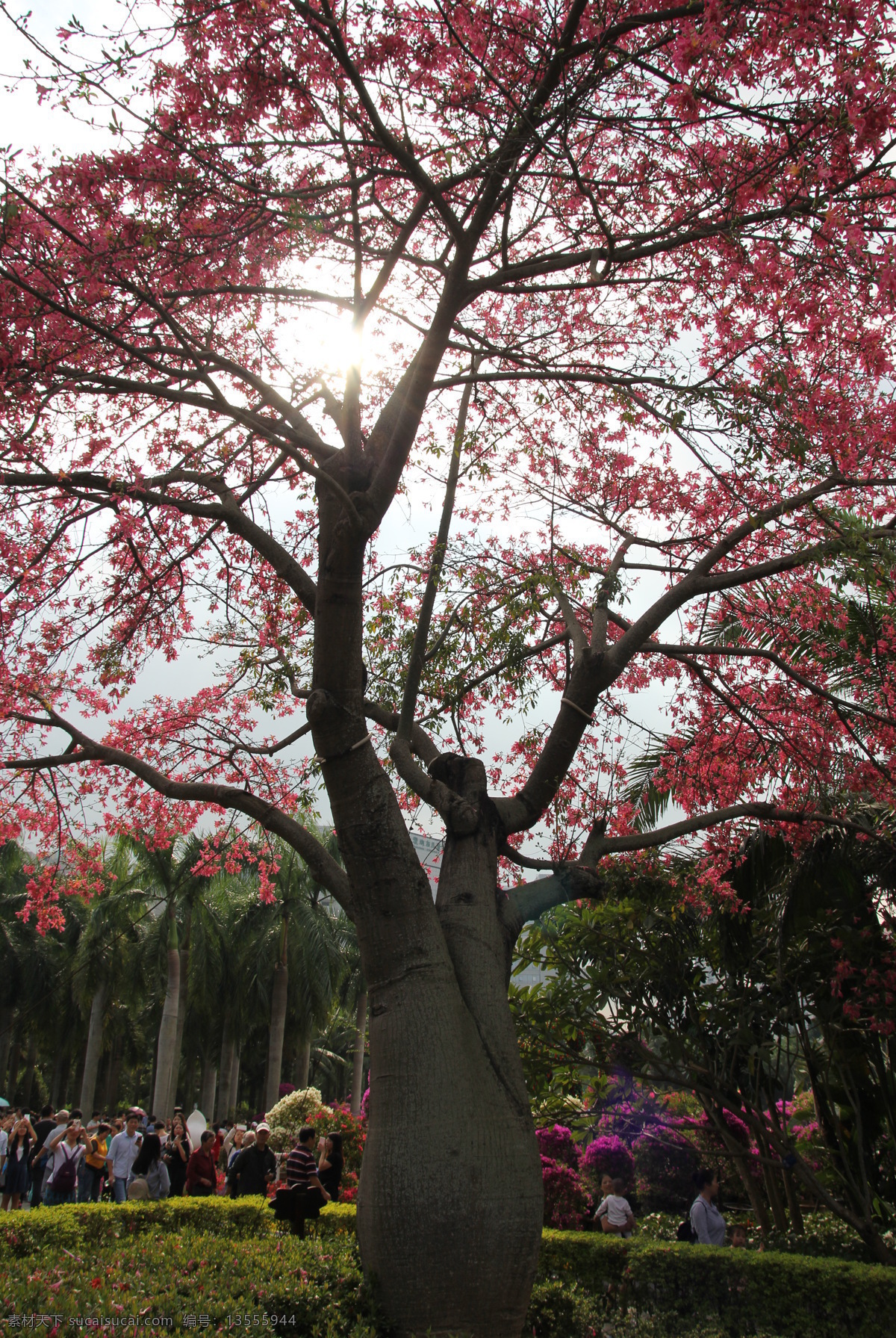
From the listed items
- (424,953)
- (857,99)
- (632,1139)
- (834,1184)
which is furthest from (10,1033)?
(857,99)

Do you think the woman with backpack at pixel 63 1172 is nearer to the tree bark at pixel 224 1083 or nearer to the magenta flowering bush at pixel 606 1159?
the magenta flowering bush at pixel 606 1159

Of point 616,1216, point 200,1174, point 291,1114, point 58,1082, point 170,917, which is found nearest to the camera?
point 616,1216

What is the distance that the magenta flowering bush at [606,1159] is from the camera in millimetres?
14625

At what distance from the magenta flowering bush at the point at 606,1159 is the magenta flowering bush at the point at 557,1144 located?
1.13 meters

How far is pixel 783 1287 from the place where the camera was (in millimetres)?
6750

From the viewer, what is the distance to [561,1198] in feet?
37.6

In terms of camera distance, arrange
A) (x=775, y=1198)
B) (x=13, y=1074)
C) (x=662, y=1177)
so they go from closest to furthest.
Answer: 1. (x=775, y=1198)
2. (x=662, y=1177)
3. (x=13, y=1074)

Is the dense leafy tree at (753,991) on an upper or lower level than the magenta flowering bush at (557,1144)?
upper

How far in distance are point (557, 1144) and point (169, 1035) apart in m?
17.8

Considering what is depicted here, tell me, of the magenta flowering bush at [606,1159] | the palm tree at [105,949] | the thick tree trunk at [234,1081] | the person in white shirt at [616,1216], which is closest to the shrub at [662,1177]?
the magenta flowering bush at [606,1159]

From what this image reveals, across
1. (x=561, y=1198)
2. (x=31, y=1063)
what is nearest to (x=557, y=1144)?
(x=561, y=1198)

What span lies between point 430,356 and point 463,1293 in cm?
534

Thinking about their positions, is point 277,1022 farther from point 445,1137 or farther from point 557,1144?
point 445,1137

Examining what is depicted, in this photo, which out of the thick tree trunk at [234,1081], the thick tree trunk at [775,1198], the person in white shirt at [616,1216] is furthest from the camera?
the thick tree trunk at [234,1081]
